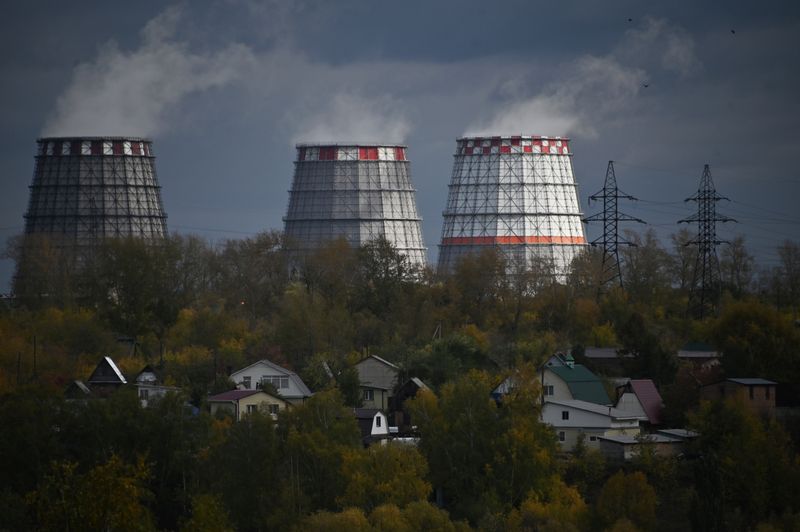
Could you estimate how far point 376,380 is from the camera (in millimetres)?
54781

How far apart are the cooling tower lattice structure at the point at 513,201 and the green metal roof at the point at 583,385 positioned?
41960 mm

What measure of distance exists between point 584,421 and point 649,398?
2.40m

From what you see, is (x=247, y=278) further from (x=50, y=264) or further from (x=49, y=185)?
(x=49, y=185)

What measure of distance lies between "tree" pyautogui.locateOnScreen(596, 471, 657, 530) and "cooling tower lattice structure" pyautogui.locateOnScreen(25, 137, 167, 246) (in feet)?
179

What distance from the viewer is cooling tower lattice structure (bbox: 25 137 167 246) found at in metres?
91.8

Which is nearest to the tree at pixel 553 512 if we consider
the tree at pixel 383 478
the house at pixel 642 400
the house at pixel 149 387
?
the tree at pixel 383 478

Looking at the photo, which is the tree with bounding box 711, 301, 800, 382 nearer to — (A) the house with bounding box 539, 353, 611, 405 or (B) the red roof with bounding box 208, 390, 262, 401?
(A) the house with bounding box 539, 353, 611, 405

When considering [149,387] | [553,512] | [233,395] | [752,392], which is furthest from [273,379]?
[553,512]

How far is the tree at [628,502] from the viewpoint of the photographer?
128ft

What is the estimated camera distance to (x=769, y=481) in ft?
134

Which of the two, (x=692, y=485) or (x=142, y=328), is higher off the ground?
(x=142, y=328)

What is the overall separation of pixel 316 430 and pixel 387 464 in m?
2.37

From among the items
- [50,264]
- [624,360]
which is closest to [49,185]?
[50,264]

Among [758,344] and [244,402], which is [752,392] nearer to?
[758,344]
